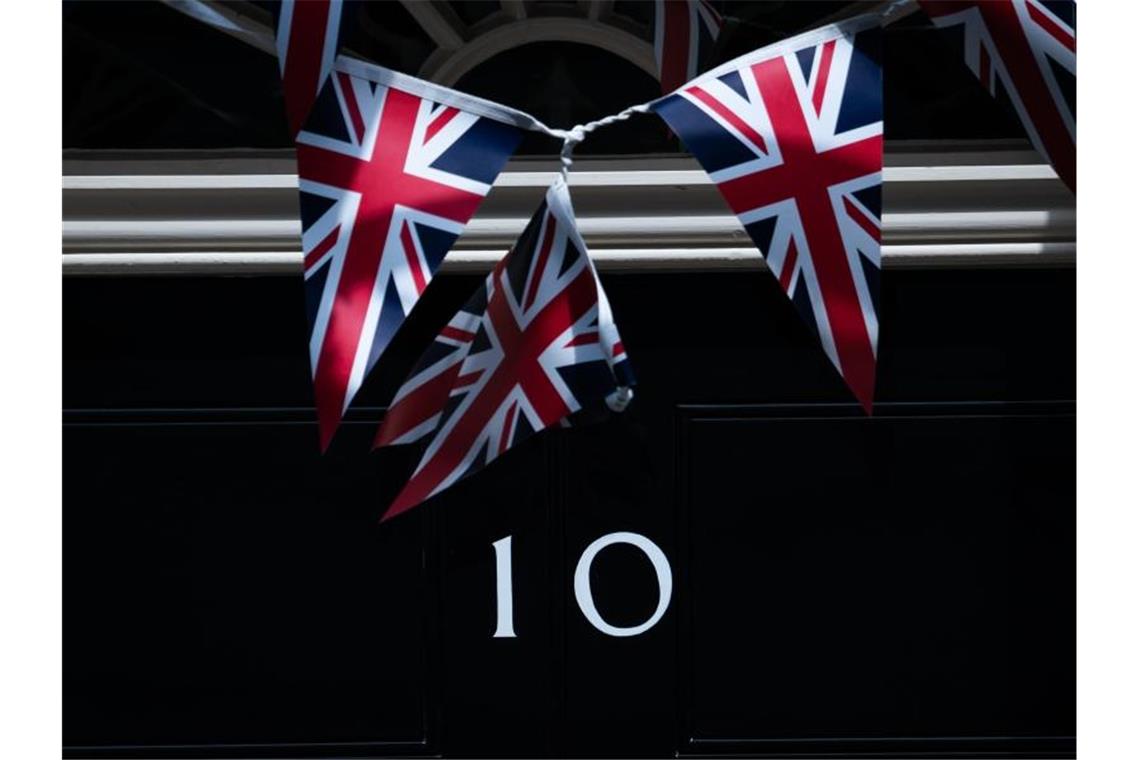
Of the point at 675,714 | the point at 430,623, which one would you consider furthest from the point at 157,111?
the point at 675,714

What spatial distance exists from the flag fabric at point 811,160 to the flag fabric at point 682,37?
658 mm

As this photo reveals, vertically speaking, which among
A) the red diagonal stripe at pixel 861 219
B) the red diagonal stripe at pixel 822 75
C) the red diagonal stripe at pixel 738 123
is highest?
the red diagonal stripe at pixel 822 75

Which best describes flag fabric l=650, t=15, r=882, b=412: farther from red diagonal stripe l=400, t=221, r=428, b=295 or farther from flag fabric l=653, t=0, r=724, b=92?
red diagonal stripe l=400, t=221, r=428, b=295

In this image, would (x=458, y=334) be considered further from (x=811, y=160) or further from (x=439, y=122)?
(x=811, y=160)

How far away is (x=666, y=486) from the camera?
4574 millimetres

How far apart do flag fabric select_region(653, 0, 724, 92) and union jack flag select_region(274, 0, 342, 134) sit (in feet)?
4.19

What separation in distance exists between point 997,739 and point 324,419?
282 cm

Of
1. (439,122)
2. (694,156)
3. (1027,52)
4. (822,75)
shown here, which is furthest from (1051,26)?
(439,122)

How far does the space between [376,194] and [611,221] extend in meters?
1.25

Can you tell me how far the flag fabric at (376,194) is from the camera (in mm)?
3365

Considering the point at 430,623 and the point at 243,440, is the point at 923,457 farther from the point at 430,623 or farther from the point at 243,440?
the point at 243,440

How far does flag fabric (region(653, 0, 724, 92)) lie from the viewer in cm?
409

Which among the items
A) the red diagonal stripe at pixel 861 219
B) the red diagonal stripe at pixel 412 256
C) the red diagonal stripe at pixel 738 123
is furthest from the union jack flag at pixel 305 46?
the red diagonal stripe at pixel 861 219

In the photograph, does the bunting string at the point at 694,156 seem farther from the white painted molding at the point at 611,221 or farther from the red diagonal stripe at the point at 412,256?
the white painted molding at the point at 611,221
